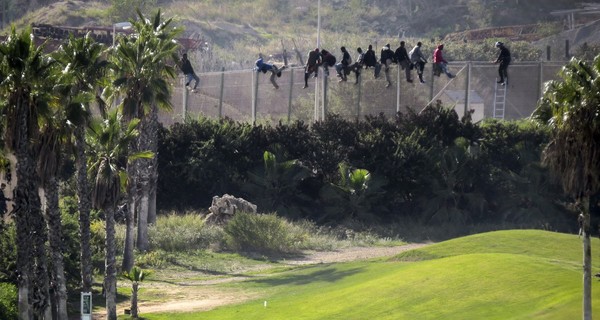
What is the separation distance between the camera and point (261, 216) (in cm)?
5772

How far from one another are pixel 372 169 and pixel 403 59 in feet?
19.6

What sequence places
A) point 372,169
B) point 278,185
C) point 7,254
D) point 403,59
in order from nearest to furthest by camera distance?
point 7,254, point 278,185, point 403,59, point 372,169

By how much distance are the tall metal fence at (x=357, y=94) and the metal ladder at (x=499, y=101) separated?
8 centimetres

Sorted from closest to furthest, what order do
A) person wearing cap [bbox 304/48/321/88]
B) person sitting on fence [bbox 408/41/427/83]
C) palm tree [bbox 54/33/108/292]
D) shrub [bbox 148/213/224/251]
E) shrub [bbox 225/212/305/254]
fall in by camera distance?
palm tree [bbox 54/33/108/292], shrub [bbox 148/213/224/251], shrub [bbox 225/212/305/254], person sitting on fence [bbox 408/41/427/83], person wearing cap [bbox 304/48/321/88]

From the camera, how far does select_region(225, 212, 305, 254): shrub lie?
2239 inches

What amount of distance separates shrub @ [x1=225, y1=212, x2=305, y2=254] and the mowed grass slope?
22.1 ft

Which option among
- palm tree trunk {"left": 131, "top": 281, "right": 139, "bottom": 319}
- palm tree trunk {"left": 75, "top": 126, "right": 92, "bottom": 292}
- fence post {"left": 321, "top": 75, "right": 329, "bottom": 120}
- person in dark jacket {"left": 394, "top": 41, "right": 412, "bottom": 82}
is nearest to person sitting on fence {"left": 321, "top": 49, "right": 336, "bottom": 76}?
fence post {"left": 321, "top": 75, "right": 329, "bottom": 120}

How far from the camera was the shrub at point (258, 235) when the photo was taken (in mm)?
56875

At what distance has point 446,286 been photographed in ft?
128

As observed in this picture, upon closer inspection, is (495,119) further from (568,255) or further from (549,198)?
(568,255)

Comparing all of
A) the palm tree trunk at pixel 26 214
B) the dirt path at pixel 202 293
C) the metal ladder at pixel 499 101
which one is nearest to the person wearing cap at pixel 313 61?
the metal ladder at pixel 499 101

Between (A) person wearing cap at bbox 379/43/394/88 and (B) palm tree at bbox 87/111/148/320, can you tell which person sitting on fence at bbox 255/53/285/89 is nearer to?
(A) person wearing cap at bbox 379/43/394/88

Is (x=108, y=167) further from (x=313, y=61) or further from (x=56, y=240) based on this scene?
(x=313, y=61)

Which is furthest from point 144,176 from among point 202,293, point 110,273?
point 110,273
